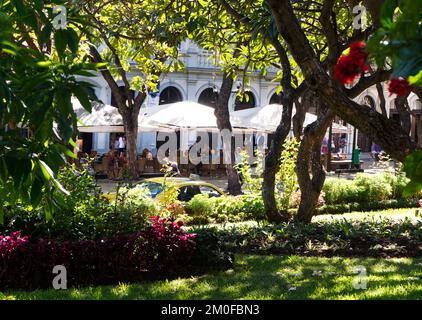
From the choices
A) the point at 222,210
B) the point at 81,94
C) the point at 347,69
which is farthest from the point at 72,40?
the point at 222,210

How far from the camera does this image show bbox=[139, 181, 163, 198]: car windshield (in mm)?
14141

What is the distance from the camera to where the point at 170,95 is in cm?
3553

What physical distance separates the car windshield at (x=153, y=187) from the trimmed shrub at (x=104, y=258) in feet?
19.5

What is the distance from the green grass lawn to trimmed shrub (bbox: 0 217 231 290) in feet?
1.39

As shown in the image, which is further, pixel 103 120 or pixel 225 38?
pixel 103 120

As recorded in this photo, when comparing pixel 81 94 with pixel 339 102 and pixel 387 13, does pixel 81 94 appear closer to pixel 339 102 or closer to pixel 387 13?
pixel 387 13

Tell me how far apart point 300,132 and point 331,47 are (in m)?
8.02

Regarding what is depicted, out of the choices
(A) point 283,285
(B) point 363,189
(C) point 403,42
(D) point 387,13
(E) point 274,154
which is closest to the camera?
(C) point 403,42

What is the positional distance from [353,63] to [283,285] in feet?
16.7

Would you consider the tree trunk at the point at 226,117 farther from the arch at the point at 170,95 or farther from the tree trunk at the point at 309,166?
the arch at the point at 170,95

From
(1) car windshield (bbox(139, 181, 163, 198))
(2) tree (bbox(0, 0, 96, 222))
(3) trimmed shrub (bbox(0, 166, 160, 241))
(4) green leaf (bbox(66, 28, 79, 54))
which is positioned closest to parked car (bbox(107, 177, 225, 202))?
(1) car windshield (bbox(139, 181, 163, 198))

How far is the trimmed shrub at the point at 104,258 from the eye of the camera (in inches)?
289

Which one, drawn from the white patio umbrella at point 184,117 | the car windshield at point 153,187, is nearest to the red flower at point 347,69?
the car windshield at point 153,187
